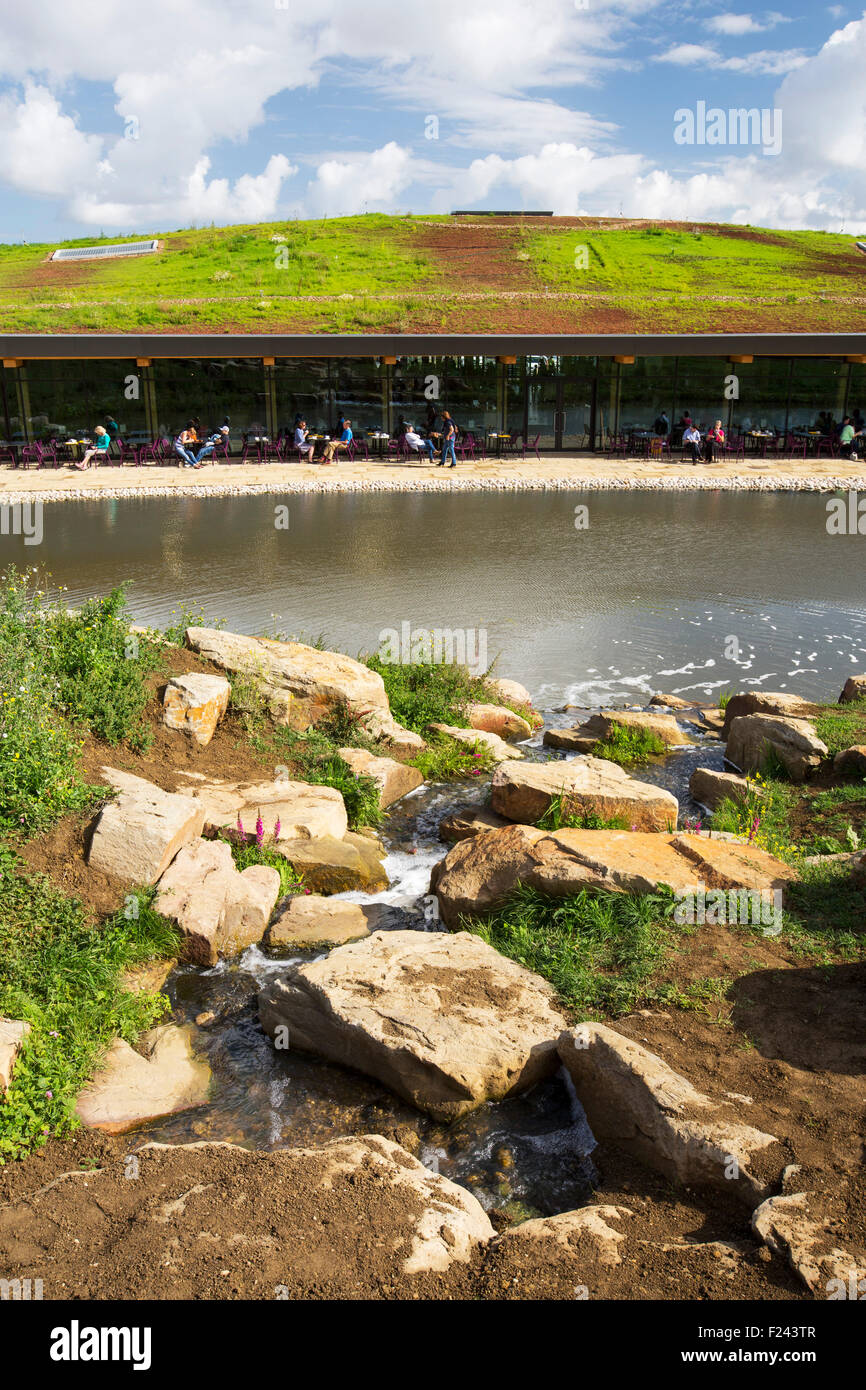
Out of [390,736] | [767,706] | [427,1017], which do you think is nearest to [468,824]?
[390,736]

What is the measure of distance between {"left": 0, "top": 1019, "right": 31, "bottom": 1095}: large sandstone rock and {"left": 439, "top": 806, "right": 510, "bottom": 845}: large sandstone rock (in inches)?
147

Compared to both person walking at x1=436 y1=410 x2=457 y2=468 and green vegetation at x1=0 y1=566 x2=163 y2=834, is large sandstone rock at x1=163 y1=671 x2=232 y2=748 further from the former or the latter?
person walking at x1=436 y1=410 x2=457 y2=468

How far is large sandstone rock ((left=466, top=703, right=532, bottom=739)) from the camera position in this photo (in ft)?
35.1

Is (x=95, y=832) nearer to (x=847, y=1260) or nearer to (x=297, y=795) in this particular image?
(x=297, y=795)

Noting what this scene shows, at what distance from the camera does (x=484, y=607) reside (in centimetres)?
1504

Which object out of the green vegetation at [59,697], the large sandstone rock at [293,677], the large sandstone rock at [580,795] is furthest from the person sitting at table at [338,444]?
the large sandstone rock at [580,795]

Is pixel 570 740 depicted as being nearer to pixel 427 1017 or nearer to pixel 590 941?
pixel 590 941

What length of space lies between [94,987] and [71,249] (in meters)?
65.2

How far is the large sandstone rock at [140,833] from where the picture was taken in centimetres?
649

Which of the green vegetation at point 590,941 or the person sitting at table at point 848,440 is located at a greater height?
the person sitting at table at point 848,440

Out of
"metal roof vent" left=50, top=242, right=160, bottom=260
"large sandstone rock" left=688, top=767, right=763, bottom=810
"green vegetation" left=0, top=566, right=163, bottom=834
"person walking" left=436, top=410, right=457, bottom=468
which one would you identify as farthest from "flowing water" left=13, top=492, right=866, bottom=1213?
"metal roof vent" left=50, top=242, right=160, bottom=260

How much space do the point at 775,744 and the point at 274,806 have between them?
4.45 m

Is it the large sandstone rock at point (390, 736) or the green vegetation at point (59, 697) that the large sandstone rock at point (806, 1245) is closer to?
the green vegetation at point (59, 697)

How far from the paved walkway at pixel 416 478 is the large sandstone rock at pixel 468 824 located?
19742mm
